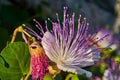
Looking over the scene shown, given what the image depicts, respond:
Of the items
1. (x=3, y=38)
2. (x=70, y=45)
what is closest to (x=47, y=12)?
(x=3, y=38)

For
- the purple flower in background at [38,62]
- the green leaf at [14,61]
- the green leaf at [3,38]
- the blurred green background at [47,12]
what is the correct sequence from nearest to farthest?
the purple flower in background at [38,62], the green leaf at [14,61], the green leaf at [3,38], the blurred green background at [47,12]

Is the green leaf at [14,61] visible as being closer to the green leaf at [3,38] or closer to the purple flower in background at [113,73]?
the green leaf at [3,38]

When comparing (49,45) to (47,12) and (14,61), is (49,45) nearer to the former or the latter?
(14,61)

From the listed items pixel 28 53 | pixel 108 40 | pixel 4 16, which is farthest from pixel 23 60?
pixel 4 16

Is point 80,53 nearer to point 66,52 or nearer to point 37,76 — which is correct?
point 66,52

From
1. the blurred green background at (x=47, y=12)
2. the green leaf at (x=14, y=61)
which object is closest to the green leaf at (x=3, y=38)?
the green leaf at (x=14, y=61)

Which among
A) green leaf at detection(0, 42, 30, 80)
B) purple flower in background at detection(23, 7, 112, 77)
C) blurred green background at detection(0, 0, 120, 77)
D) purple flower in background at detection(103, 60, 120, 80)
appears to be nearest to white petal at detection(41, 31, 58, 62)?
purple flower in background at detection(23, 7, 112, 77)
